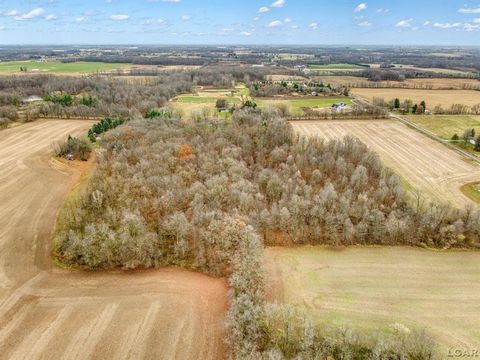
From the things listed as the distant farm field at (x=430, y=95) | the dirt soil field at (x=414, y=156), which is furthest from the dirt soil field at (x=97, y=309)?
the distant farm field at (x=430, y=95)

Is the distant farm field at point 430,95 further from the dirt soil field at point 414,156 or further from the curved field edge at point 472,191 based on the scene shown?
the curved field edge at point 472,191

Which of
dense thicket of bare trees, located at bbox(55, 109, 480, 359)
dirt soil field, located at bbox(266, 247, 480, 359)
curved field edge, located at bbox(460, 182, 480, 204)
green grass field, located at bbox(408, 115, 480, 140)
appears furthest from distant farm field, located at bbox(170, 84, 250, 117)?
dirt soil field, located at bbox(266, 247, 480, 359)

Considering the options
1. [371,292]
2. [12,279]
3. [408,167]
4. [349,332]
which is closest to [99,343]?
[12,279]

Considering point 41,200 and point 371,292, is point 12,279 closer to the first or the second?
point 41,200

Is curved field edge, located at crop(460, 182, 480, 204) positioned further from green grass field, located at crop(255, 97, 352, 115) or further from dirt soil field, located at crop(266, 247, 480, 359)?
green grass field, located at crop(255, 97, 352, 115)

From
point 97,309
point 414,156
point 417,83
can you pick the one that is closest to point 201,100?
point 414,156

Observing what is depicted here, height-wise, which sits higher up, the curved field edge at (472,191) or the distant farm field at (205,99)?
the distant farm field at (205,99)

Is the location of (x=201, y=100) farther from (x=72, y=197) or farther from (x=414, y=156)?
(x=72, y=197)
